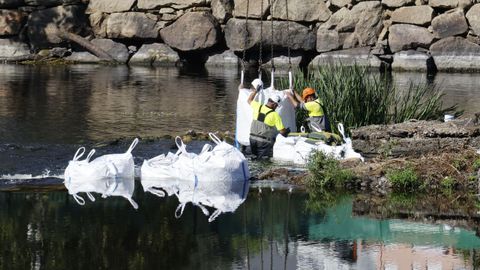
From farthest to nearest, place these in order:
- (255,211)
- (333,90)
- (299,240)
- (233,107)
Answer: (233,107), (333,90), (255,211), (299,240)

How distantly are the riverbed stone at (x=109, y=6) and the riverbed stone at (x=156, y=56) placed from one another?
76.2 inches

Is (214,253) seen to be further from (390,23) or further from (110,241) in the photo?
(390,23)

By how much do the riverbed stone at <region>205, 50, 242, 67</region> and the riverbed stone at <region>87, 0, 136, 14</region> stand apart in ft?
12.5

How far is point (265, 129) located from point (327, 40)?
22520 mm

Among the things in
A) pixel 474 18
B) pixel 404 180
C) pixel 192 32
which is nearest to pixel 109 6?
pixel 192 32

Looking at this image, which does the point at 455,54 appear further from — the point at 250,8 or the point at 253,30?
the point at 250,8

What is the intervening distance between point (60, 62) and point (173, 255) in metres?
30.3

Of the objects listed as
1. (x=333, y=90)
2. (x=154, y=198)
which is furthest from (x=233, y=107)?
(x=154, y=198)

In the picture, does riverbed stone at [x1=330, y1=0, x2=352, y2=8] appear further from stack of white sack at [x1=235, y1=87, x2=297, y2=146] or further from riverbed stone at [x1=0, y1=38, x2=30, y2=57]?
stack of white sack at [x1=235, y1=87, x2=297, y2=146]

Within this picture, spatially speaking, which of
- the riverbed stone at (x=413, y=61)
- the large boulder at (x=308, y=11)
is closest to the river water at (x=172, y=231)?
the riverbed stone at (x=413, y=61)

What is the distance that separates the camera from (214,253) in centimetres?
1023

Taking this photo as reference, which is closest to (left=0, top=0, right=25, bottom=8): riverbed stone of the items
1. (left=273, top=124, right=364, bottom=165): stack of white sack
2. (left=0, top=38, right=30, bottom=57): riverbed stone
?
(left=0, top=38, right=30, bottom=57): riverbed stone

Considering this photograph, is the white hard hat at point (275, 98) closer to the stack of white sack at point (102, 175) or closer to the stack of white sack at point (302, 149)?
the stack of white sack at point (302, 149)

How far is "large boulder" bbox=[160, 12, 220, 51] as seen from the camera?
39.3 m
